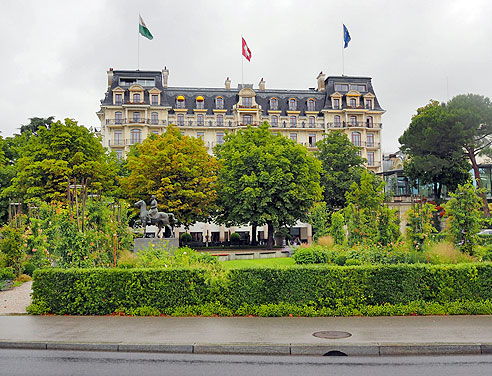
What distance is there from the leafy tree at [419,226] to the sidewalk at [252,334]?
5218 mm

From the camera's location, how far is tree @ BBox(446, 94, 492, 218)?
1919 inches

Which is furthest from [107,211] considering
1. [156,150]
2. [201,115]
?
[201,115]

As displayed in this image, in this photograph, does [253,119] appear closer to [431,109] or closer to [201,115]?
[201,115]

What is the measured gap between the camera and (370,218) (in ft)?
67.2

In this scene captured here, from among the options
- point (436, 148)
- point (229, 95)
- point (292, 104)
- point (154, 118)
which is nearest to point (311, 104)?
point (292, 104)

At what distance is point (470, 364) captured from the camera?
29.2ft

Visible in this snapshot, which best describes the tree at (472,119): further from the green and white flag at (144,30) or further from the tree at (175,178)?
the green and white flag at (144,30)

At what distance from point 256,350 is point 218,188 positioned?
35178 mm

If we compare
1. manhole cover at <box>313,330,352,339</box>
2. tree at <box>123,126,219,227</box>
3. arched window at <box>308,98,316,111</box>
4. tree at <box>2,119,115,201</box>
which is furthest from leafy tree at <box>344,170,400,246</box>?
arched window at <box>308,98,316,111</box>

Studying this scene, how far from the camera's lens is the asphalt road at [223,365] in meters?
8.47

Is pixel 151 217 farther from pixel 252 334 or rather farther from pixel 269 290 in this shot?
pixel 252 334

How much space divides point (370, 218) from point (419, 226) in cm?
284

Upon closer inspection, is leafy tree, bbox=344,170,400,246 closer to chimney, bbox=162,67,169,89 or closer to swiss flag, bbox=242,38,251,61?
swiss flag, bbox=242,38,251,61

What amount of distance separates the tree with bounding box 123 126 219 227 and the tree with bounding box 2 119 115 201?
2912 millimetres
